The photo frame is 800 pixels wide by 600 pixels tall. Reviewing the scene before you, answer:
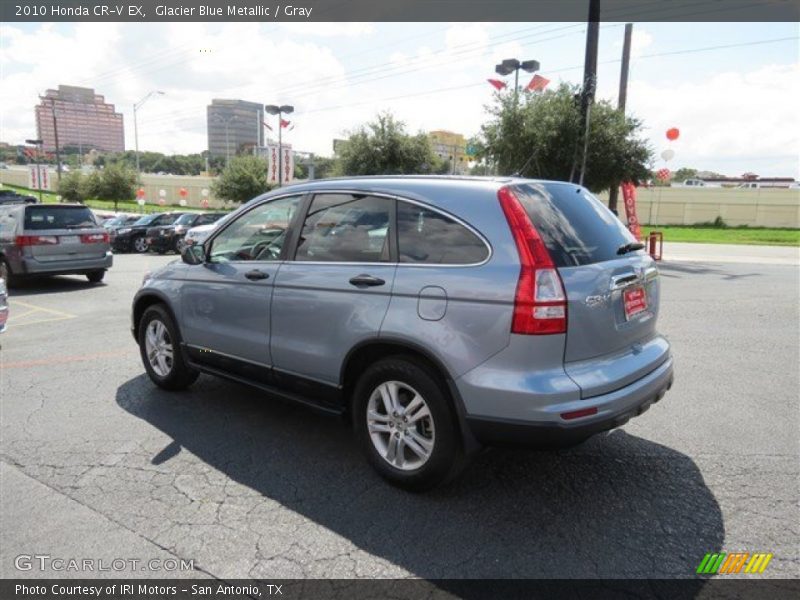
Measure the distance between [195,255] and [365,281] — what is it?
79.7 inches

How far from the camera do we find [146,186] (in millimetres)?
77938

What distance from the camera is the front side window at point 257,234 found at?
4.27 meters

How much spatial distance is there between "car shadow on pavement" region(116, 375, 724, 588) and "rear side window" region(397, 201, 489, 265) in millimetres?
1393

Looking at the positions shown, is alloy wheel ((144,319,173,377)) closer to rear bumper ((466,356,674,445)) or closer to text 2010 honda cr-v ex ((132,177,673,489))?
text 2010 honda cr-v ex ((132,177,673,489))

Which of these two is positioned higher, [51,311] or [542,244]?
[542,244]

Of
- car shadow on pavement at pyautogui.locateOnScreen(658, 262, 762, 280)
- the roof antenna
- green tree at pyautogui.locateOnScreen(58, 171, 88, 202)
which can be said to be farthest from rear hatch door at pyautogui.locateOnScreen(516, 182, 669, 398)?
green tree at pyautogui.locateOnScreen(58, 171, 88, 202)

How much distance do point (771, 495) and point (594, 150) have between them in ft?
55.2

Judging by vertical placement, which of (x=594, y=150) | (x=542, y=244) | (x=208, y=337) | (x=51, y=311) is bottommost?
(x=51, y=311)

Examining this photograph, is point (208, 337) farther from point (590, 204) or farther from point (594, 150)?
point (594, 150)

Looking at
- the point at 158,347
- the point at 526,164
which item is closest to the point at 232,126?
the point at 526,164

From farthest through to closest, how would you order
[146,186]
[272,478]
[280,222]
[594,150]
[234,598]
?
1. [146,186]
2. [594,150]
3. [280,222]
4. [272,478]
5. [234,598]

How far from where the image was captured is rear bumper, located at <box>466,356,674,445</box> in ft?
9.67

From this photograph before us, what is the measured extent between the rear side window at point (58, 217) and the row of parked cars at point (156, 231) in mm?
9003

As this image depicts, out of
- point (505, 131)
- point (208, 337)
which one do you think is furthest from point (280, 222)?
point (505, 131)
